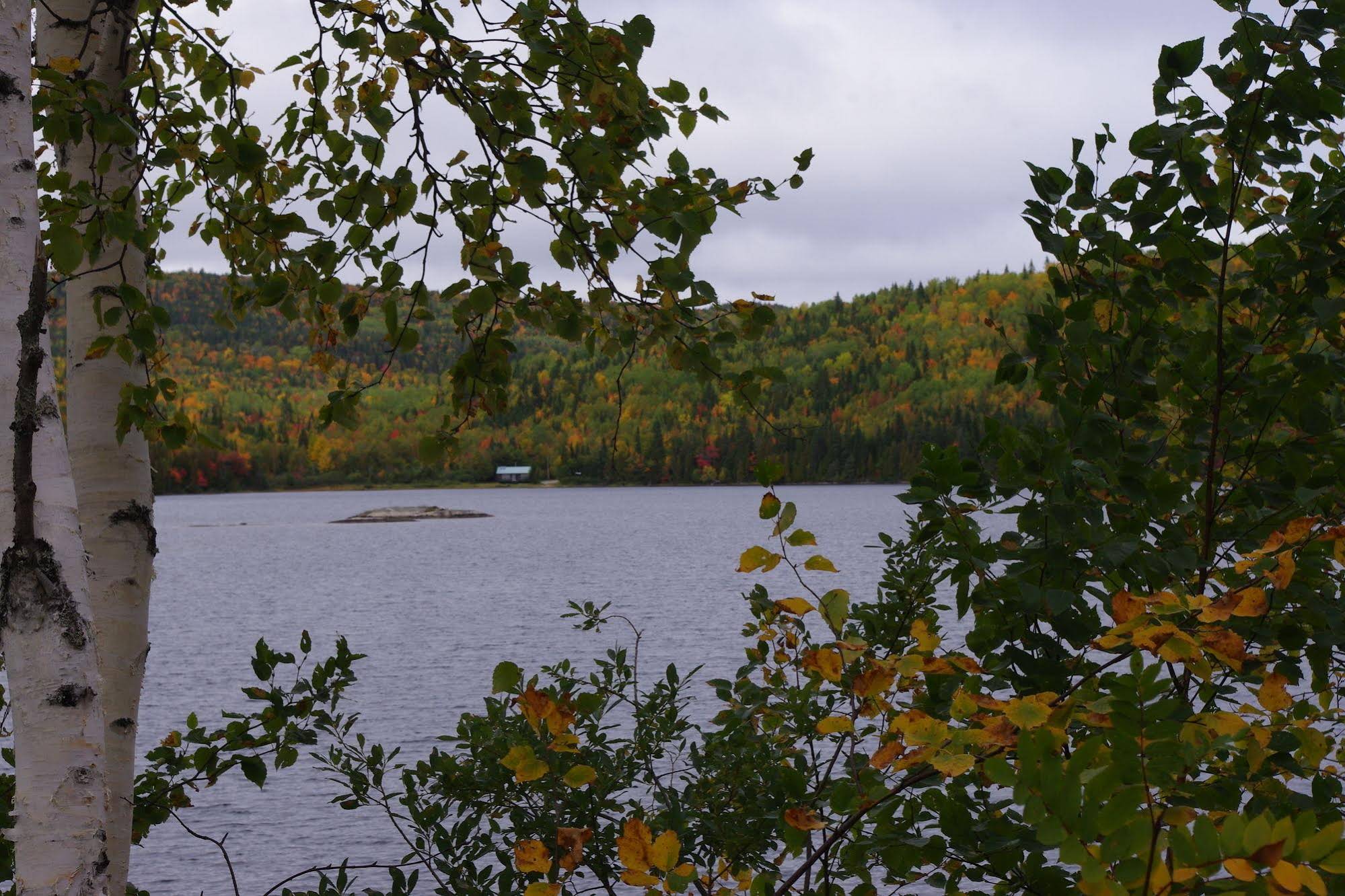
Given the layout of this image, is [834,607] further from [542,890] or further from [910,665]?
[542,890]

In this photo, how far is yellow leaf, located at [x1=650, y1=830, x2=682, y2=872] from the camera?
7.34ft

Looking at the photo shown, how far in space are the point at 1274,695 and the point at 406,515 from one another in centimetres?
14462

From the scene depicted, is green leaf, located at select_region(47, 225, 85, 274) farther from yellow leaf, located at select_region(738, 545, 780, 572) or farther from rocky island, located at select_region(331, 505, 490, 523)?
rocky island, located at select_region(331, 505, 490, 523)

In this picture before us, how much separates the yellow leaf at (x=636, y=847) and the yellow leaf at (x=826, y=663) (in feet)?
1.92

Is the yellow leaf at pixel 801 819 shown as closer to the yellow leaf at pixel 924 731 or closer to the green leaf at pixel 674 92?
the yellow leaf at pixel 924 731

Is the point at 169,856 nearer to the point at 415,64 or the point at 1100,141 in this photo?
the point at 415,64

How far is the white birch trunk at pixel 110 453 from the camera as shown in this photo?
351 centimetres

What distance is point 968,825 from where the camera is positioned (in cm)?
241

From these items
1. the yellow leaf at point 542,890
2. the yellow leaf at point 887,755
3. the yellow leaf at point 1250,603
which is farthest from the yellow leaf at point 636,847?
the yellow leaf at point 1250,603

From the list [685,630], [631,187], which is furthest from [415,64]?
[685,630]

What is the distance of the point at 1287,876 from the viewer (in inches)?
54.2

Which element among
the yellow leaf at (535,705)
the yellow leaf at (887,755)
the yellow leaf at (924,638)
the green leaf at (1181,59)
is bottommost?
the yellow leaf at (887,755)

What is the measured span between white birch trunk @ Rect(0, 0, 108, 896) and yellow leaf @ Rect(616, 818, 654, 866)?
3.44 feet

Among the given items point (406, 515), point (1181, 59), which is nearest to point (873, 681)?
point (1181, 59)
